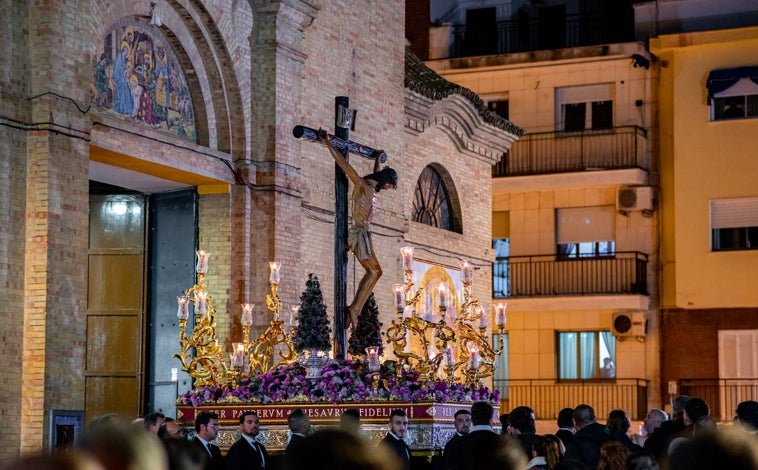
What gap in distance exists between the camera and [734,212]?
106 feet

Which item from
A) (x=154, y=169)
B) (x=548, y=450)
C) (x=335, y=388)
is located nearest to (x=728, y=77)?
(x=154, y=169)

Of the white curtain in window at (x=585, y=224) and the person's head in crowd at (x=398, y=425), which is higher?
the white curtain in window at (x=585, y=224)

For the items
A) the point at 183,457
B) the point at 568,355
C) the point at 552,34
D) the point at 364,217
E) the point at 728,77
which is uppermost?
the point at 552,34

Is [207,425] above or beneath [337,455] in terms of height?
beneath

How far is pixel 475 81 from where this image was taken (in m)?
35.0

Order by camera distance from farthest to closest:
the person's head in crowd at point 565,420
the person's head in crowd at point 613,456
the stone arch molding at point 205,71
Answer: the stone arch molding at point 205,71 < the person's head in crowd at point 565,420 < the person's head in crowd at point 613,456

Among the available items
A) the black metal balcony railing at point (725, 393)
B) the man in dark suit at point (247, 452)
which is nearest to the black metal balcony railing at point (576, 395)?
the black metal balcony railing at point (725, 393)

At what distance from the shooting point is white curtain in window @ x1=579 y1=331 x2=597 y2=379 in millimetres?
33906

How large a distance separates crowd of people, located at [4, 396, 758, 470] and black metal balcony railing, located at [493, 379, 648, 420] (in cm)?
1525

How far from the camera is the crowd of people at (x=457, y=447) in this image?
3.38 metres

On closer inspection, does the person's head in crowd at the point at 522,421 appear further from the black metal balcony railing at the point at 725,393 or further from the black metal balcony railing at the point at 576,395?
the black metal balcony railing at the point at 576,395

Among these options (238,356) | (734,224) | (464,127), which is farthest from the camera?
(734,224)

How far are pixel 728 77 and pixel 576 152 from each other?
12.7 ft

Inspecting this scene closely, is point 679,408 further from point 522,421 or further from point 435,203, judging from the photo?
point 435,203
